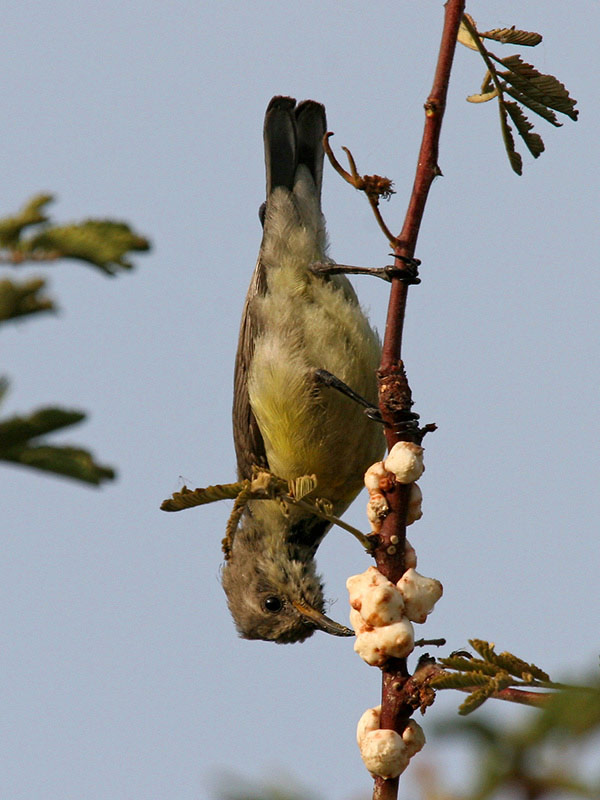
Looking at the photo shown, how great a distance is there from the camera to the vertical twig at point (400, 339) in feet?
9.09

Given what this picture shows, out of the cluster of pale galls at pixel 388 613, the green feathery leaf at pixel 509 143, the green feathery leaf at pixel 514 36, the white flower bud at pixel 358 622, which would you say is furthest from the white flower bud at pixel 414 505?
the green feathery leaf at pixel 514 36

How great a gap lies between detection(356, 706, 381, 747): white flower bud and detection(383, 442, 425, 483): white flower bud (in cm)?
64

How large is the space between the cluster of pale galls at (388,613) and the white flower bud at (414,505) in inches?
0.7

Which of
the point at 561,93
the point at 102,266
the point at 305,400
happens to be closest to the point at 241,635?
the point at 305,400

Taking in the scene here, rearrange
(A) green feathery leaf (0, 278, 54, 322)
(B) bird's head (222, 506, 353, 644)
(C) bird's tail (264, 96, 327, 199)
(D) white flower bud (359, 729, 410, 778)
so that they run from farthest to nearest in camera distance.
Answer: (C) bird's tail (264, 96, 327, 199) < (B) bird's head (222, 506, 353, 644) < (D) white flower bud (359, 729, 410, 778) < (A) green feathery leaf (0, 278, 54, 322)

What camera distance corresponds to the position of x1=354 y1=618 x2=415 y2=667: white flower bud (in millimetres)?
2637

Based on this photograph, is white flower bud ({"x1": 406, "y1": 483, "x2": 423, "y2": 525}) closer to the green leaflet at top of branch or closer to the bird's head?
the green leaflet at top of branch

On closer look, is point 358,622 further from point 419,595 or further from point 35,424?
point 35,424

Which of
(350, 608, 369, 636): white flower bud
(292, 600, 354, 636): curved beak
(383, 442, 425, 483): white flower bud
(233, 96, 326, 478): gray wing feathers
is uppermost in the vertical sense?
(233, 96, 326, 478): gray wing feathers

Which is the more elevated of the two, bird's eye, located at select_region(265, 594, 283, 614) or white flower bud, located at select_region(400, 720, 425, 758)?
bird's eye, located at select_region(265, 594, 283, 614)

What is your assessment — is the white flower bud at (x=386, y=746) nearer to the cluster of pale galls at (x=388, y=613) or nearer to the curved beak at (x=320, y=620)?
the cluster of pale galls at (x=388, y=613)

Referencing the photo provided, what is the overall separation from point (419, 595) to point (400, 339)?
756 millimetres

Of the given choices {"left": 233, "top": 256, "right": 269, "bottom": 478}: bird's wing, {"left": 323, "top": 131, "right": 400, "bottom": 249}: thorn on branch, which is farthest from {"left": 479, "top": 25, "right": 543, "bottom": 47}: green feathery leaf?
{"left": 233, "top": 256, "right": 269, "bottom": 478}: bird's wing

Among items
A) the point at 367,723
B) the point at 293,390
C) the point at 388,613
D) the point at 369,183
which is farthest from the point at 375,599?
the point at 293,390
